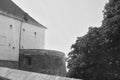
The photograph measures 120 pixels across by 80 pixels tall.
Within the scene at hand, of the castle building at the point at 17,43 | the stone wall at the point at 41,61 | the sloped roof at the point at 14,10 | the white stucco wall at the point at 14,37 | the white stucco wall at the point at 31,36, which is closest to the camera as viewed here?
the white stucco wall at the point at 14,37

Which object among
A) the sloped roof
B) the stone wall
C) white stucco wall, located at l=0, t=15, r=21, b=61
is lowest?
the stone wall

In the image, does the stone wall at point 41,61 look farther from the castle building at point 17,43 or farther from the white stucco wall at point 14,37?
the white stucco wall at point 14,37

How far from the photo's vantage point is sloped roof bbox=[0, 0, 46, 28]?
3388 centimetres

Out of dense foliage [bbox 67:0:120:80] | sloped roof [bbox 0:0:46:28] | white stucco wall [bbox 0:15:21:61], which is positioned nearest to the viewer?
dense foliage [bbox 67:0:120:80]

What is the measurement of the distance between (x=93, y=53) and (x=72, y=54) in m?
3.13

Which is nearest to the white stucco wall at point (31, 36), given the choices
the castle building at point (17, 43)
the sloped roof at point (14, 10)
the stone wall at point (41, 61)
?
the castle building at point (17, 43)

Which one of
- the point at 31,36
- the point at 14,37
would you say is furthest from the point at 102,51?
the point at 31,36

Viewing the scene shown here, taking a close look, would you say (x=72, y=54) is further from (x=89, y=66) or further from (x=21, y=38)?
(x=21, y=38)

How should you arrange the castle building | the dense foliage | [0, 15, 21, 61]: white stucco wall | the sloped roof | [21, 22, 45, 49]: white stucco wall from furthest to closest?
[21, 22, 45, 49]: white stucco wall, the sloped roof, the castle building, [0, 15, 21, 61]: white stucco wall, the dense foliage

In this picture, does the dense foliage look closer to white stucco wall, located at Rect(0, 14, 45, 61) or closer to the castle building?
the castle building

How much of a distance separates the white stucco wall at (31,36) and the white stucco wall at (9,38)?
1520 mm

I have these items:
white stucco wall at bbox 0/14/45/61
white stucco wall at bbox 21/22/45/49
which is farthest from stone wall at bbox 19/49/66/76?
white stucco wall at bbox 21/22/45/49

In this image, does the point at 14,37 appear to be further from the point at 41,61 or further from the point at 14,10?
the point at 41,61

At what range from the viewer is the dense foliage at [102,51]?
16.5 m
